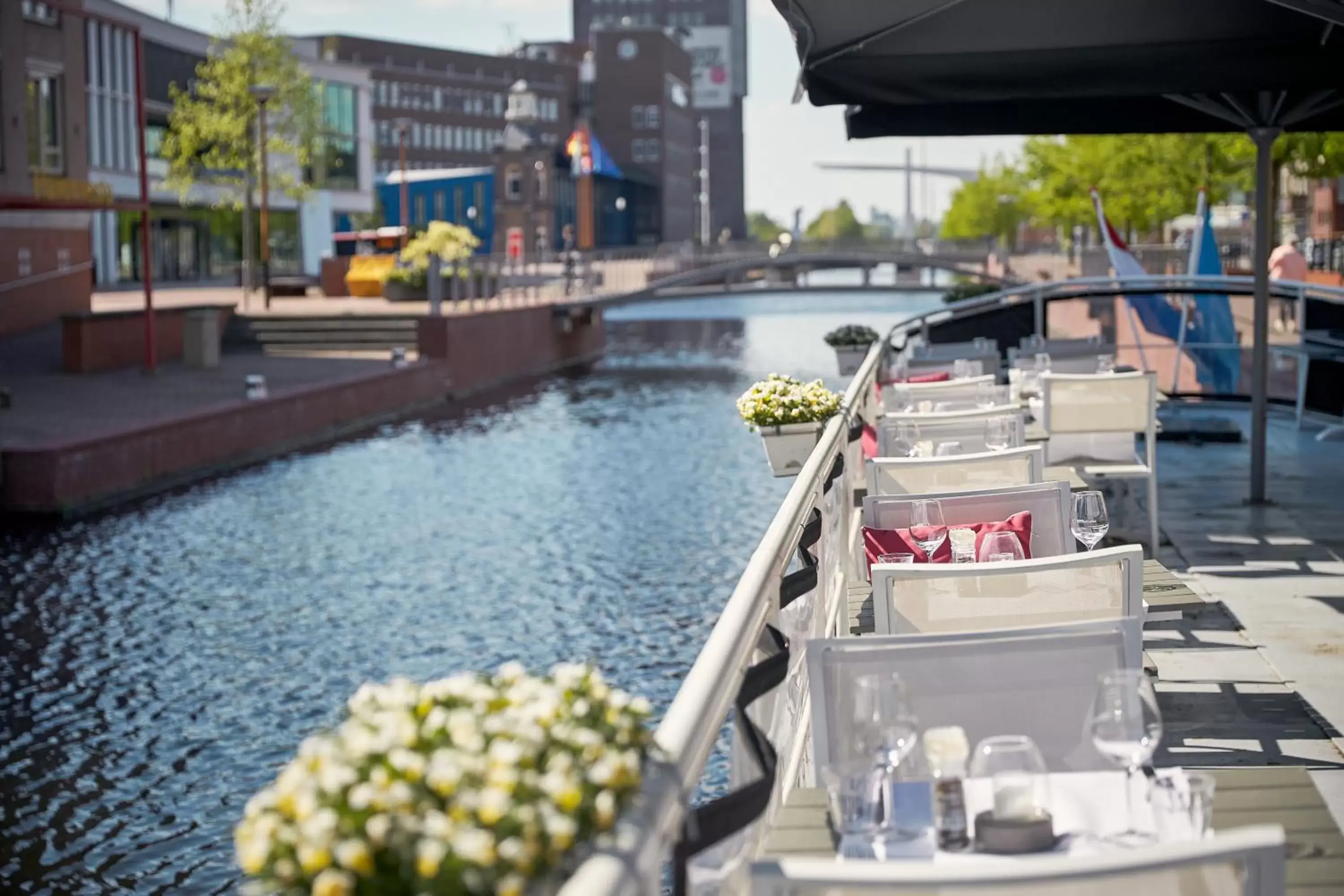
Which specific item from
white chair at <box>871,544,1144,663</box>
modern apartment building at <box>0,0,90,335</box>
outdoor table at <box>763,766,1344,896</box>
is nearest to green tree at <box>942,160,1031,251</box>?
modern apartment building at <box>0,0,90,335</box>

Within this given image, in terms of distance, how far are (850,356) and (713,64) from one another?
166882 mm

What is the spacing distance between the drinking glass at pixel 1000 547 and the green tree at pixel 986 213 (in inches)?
3447

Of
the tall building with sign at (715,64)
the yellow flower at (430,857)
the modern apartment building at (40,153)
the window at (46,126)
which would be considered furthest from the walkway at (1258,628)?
the tall building with sign at (715,64)

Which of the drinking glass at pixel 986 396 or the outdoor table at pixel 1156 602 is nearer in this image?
the outdoor table at pixel 1156 602

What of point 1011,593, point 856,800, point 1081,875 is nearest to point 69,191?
point 1011,593

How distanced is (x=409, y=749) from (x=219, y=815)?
7.11 m

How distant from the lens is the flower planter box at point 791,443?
8.80 meters

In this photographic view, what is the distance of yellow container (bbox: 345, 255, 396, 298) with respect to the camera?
4819 centimetres

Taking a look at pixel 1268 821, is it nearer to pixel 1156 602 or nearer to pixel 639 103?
pixel 1156 602

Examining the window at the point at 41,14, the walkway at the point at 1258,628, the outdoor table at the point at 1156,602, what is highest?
the window at the point at 41,14

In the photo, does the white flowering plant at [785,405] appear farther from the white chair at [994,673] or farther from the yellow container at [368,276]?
the yellow container at [368,276]

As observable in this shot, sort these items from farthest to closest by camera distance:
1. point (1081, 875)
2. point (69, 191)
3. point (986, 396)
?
point (69, 191) → point (986, 396) → point (1081, 875)

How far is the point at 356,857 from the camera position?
195cm

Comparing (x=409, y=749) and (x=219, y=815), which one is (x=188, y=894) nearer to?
(x=219, y=815)
